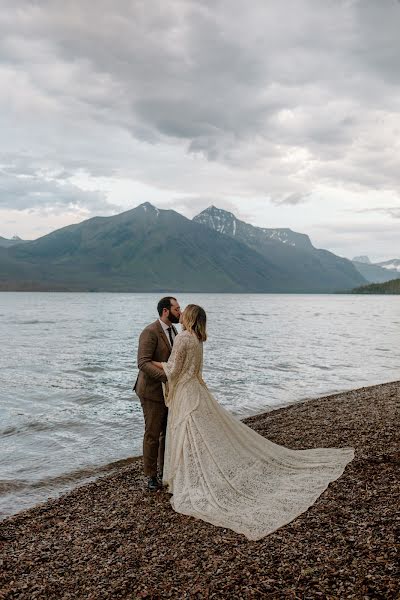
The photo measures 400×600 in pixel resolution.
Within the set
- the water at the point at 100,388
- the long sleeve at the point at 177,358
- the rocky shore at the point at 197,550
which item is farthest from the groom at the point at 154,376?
the water at the point at 100,388

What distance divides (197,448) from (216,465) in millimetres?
414

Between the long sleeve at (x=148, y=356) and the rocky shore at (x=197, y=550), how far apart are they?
2.11m

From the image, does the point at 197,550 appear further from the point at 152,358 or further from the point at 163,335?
Answer: the point at 163,335

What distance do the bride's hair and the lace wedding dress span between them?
12 cm

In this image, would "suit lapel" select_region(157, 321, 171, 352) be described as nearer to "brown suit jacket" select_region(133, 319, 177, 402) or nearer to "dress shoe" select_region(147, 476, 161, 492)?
"brown suit jacket" select_region(133, 319, 177, 402)

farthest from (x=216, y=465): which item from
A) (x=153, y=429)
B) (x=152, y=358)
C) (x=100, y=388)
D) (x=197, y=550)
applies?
(x=100, y=388)

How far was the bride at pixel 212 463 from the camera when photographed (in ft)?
25.1

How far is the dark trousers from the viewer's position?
28.8ft

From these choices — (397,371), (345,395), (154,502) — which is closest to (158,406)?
(154,502)

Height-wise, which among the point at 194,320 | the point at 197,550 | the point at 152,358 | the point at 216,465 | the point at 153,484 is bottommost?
the point at 153,484

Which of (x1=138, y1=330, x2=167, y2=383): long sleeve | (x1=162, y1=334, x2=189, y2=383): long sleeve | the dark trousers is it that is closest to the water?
the dark trousers

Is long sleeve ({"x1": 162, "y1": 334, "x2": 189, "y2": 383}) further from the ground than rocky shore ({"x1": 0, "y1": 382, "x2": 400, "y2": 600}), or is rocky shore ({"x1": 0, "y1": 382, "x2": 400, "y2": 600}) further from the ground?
long sleeve ({"x1": 162, "y1": 334, "x2": 189, "y2": 383})

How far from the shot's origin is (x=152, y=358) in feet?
28.2

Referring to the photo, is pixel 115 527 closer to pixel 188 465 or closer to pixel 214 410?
pixel 188 465
